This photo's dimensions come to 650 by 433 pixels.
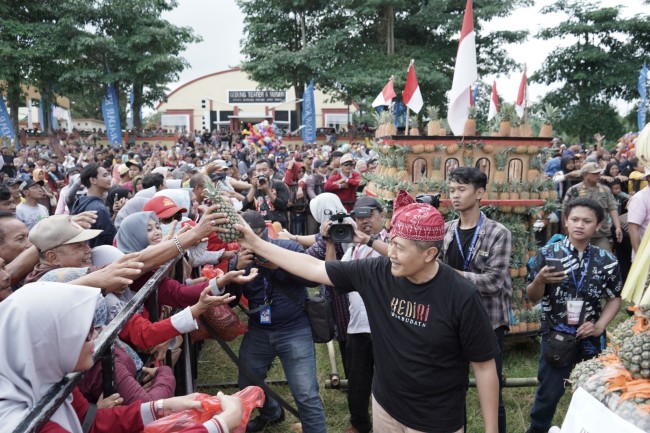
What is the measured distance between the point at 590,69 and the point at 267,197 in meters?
28.0

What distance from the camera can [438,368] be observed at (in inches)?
105

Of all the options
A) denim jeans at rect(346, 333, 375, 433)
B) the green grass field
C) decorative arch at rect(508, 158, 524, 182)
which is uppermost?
decorative arch at rect(508, 158, 524, 182)


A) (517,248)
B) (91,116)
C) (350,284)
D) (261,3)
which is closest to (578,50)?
(261,3)

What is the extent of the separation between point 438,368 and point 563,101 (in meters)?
32.8

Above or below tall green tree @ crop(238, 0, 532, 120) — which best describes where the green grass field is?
below

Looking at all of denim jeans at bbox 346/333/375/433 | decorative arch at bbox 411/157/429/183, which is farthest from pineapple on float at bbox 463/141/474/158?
denim jeans at bbox 346/333/375/433

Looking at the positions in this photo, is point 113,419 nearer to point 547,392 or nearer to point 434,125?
point 547,392

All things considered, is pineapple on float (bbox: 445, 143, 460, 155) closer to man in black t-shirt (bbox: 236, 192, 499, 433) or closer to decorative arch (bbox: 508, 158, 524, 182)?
decorative arch (bbox: 508, 158, 524, 182)

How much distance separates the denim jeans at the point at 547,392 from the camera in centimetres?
371

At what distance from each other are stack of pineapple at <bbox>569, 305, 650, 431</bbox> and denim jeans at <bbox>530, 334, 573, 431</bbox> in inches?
76.5

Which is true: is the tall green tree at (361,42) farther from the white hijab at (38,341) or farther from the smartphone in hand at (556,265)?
the white hijab at (38,341)

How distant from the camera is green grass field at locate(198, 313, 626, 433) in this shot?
14.5 ft

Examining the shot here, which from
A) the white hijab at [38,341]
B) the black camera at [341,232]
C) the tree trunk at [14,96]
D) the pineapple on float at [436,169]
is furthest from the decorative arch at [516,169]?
the tree trunk at [14,96]

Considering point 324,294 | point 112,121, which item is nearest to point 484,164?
point 324,294
